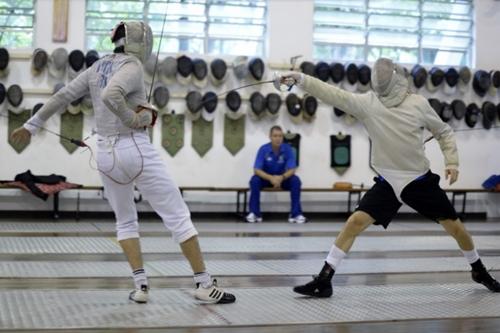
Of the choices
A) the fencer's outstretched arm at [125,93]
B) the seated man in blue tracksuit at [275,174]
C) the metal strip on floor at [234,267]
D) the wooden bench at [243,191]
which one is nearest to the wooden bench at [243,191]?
the wooden bench at [243,191]

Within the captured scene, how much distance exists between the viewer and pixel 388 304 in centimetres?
326

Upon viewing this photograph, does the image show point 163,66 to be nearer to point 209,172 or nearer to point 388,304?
point 209,172

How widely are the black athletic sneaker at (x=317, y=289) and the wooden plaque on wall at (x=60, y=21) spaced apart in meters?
4.82

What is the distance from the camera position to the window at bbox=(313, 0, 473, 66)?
8.21 m

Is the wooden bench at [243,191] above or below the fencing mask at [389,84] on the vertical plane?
below

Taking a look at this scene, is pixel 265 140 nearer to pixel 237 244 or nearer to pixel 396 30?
pixel 396 30

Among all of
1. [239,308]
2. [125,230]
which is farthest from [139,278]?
[239,308]

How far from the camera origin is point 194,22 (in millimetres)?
7836

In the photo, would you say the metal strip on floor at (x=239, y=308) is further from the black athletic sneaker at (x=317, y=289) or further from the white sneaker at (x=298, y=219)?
the white sneaker at (x=298, y=219)

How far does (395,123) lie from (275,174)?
4.12 metres

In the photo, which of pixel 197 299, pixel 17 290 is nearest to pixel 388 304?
pixel 197 299

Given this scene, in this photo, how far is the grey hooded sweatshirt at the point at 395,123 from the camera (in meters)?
3.47

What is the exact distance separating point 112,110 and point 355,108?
1.20 meters

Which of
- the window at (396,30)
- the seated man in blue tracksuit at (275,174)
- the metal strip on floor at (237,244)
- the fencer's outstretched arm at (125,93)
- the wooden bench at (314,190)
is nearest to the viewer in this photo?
the fencer's outstretched arm at (125,93)
